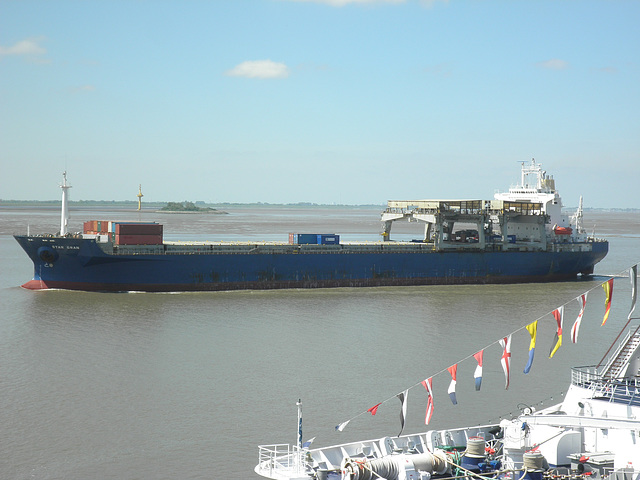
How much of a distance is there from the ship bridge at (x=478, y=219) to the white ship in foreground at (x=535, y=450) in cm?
3719

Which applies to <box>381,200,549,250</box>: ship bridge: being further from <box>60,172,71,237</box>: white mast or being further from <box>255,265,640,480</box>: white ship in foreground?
<box>255,265,640,480</box>: white ship in foreground

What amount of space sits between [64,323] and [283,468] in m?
22.9

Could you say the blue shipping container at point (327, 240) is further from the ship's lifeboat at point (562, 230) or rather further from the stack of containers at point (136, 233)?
the ship's lifeboat at point (562, 230)

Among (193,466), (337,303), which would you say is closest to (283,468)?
(193,466)

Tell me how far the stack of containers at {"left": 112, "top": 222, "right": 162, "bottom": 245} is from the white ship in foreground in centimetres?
3109

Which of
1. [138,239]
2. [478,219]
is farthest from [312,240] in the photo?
[478,219]

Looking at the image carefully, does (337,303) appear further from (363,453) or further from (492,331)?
(363,453)

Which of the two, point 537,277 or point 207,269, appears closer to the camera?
point 207,269

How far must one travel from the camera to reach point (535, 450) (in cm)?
1474

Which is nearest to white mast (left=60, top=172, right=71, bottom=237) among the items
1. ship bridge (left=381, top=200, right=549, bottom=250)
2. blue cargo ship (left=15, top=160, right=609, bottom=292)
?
blue cargo ship (left=15, top=160, right=609, bottom=292)

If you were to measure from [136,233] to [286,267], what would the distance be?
32.6 ft

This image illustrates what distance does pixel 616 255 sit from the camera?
79.3m

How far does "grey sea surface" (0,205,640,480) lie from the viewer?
1859 cm

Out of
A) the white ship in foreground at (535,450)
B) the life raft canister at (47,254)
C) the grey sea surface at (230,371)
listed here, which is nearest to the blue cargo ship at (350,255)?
the life raft canister at (47,254)
